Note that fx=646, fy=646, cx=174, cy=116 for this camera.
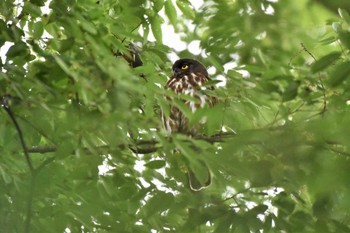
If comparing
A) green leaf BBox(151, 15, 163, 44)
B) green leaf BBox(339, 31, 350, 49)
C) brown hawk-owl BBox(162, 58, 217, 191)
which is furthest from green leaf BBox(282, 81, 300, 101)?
brown hawk-owl BBox(162, 58, 217, 191)

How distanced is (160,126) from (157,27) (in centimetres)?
135

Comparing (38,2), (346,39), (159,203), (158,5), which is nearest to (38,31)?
(38,2)

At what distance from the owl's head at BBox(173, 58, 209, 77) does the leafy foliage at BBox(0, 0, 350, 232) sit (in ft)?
2.30

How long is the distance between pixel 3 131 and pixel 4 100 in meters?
0.36

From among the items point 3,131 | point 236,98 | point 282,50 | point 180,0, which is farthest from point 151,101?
point 282,50

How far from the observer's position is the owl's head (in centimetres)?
450

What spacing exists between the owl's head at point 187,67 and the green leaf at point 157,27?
0.97 meters

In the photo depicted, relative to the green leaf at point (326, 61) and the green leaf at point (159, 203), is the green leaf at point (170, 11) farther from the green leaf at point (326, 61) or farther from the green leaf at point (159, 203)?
the green leaf at point (326, 61)

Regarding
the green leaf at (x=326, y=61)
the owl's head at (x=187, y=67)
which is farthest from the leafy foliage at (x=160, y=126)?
the owl's head at (x=187, y=67)

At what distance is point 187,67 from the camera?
455 centimetres

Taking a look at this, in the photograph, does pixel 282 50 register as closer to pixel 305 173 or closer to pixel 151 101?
pixel 305 173

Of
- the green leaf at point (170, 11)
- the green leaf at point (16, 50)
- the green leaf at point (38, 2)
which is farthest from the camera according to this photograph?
the green leaf at point (170, 11)

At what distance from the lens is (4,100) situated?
2.71 meters

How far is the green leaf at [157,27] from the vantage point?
3448 mm
